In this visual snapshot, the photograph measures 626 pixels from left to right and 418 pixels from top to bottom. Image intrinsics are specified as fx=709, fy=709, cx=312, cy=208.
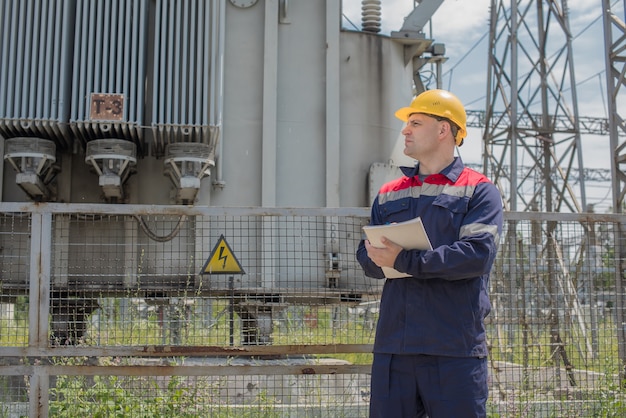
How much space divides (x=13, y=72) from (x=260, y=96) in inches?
97.5

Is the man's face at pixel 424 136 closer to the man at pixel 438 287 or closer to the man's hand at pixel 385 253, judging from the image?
the man at pixel 438 287

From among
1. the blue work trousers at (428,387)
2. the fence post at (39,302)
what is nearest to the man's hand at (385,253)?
the blue work trousers at (428,387)

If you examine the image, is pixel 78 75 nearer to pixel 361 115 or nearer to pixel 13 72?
pixel 13 72

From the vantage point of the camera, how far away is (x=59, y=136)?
704cm

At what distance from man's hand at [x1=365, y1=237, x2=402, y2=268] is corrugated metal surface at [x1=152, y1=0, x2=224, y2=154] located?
4.02 metres

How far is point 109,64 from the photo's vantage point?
22.9 ft

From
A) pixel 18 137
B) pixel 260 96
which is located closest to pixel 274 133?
pixel 260 96

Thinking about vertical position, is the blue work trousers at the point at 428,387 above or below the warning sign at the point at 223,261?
below

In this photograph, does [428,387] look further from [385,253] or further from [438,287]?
[385,253]

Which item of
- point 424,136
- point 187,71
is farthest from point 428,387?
point 187,71

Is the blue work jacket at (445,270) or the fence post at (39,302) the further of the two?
the fence post at (39,302)

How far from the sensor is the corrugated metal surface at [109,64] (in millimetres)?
6852

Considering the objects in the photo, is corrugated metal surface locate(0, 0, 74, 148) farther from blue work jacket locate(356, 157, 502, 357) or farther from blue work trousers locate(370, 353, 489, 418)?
blue work trousers locate(370, 353, 489, 418)

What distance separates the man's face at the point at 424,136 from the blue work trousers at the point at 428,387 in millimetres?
998
